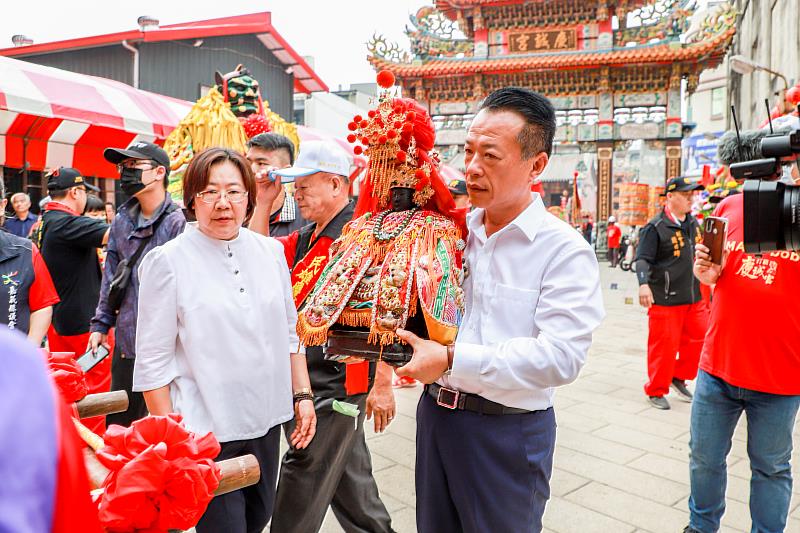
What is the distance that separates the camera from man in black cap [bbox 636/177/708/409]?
5191mm

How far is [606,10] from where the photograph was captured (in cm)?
1952

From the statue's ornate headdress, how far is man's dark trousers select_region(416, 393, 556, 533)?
2.29 feet

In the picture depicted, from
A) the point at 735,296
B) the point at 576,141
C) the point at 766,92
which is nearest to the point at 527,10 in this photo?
the point at 576,141

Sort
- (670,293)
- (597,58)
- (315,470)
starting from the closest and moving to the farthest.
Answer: (315,470) → (670,293) → (597,58)

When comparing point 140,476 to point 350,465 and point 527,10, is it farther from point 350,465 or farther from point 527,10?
point 527,10

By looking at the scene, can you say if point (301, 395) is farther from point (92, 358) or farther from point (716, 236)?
point (716, 236)

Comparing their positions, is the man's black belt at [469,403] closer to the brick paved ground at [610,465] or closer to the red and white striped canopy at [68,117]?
the brick paved ground at [610,465]

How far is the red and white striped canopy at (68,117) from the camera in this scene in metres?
6.39

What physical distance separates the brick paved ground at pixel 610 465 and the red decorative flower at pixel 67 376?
5.62ft

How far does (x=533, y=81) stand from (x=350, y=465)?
1959 cm

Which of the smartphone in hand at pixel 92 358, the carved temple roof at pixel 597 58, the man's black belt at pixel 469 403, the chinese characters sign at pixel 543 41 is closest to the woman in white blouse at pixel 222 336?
the man's black belt at pixel 469 403

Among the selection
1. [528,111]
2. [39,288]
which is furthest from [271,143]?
[528,111]

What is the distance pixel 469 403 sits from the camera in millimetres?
1716

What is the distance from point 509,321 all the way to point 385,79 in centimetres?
88
